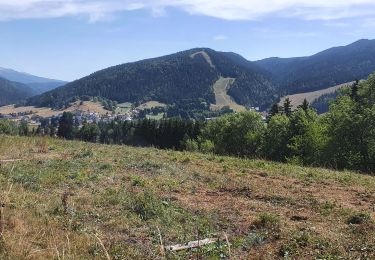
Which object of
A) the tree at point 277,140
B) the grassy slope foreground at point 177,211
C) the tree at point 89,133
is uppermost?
the grassy slope foreground at point 177,211

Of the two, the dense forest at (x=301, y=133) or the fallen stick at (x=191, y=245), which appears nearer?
the fallen stick at (x=191, y=245)

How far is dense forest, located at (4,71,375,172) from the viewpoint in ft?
160

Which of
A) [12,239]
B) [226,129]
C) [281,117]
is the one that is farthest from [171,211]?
[226,129]

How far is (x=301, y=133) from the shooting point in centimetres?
6238

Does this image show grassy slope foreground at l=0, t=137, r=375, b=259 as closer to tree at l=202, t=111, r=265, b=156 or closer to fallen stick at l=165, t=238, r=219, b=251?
fallen stick at l=165, t=238, r=219, b=251

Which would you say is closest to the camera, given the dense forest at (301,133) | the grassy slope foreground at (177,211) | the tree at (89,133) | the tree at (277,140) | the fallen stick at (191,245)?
the grassy slope foreground at (177,211)

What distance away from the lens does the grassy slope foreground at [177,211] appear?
8703mm

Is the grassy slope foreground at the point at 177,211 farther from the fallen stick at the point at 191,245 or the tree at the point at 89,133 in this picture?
the tree at the point at 89,133

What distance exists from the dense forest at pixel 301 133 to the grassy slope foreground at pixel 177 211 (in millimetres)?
11417

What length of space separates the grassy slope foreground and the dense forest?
11417 millimetres

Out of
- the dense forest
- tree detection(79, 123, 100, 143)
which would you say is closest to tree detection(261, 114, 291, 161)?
the dense forest

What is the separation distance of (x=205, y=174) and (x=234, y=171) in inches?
72.8

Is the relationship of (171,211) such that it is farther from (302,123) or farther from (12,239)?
(302,123)

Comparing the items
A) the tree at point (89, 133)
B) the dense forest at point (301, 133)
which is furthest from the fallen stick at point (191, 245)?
the tree at point (89, 133)
